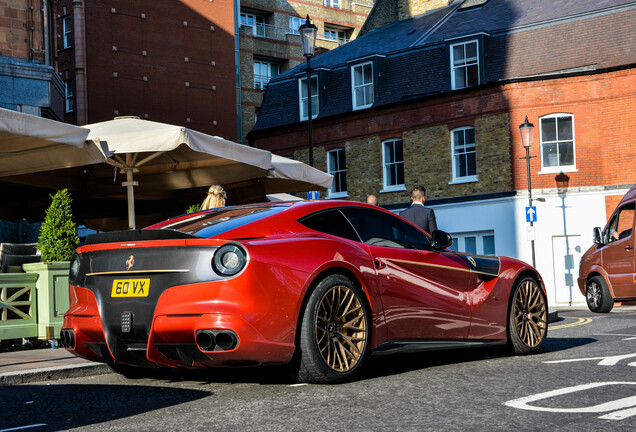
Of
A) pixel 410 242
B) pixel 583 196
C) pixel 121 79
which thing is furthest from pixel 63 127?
pixel 121 79

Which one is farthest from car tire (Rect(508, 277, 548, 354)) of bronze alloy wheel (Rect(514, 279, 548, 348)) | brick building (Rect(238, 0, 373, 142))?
brick building (Rect(238, 0, 373, 142))

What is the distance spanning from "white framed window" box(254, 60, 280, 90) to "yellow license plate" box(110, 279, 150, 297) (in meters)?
48.2

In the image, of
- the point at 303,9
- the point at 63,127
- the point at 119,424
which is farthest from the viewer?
the point at 303,9

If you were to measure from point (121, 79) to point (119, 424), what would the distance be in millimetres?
38806

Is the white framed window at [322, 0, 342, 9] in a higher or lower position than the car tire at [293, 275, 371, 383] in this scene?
higher

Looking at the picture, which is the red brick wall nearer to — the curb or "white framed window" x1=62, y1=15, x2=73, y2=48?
the curb

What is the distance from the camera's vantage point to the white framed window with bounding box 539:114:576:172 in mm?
28567

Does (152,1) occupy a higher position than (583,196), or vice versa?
(152,1)

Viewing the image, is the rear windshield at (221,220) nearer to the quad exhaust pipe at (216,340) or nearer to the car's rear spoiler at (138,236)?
the car's rear spoiler at (138,236)

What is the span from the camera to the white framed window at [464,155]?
1188 inches

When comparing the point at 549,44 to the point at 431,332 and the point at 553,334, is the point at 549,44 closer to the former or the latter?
the point at 553,334

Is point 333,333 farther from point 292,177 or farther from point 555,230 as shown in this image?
point 555,230

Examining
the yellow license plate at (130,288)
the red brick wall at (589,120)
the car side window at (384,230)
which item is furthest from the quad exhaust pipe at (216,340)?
the red brick wall at (589,120)

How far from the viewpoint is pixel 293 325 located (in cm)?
580
